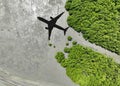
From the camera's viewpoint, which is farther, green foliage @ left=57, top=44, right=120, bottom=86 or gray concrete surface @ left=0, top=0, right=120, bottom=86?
gray concrete surface @ left=0, top=0, right=120, bottom=86

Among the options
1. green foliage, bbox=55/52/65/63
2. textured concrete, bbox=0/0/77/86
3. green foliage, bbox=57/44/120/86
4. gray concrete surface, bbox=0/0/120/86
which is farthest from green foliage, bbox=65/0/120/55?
green foliage, bbox=55/52/65/63

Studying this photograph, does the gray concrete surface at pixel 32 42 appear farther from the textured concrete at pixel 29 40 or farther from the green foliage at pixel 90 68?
the green foliage at pixel 90 68

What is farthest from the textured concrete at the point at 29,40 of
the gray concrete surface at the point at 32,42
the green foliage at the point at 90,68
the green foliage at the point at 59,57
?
the green foliage at the point at 90,68

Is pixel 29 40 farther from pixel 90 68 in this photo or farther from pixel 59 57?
pixel 90 68

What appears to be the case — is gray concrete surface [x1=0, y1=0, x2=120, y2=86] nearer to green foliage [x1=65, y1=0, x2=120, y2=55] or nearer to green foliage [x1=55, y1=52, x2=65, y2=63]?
green foliage [x1=55, y1=52, x2=65, y2=63]

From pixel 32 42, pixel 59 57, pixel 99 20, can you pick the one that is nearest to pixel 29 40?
pixel 32 42

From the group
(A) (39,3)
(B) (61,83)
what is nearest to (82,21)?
(A) (39,3)

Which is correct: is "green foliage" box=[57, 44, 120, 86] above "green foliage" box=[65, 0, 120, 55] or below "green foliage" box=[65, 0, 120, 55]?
below
